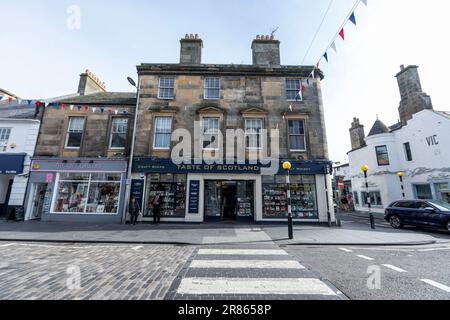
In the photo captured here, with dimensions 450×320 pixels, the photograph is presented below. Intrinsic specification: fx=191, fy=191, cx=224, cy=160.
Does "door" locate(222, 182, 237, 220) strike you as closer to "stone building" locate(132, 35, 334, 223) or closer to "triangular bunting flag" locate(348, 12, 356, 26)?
"stone building" locate(132, 35, 334, 223)

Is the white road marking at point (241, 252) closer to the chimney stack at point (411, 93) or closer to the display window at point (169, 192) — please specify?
the display window at point (169, 192)

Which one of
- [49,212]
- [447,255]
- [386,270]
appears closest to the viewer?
[386,270]

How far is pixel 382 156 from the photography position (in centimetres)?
1936

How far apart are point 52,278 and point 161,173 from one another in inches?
342

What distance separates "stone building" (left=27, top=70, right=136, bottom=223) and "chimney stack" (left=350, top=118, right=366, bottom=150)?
24467mm

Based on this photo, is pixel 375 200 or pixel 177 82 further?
pixel 375 200

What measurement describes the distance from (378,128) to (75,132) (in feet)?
90.4

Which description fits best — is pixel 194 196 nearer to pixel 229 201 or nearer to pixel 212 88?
pixel 229 201

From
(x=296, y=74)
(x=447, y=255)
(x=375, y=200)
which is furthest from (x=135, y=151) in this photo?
(x=375, y=200)

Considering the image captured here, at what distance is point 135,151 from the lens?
1277 cm

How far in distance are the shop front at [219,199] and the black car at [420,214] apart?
4079mm

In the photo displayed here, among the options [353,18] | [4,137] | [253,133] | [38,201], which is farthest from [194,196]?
[4,137]
